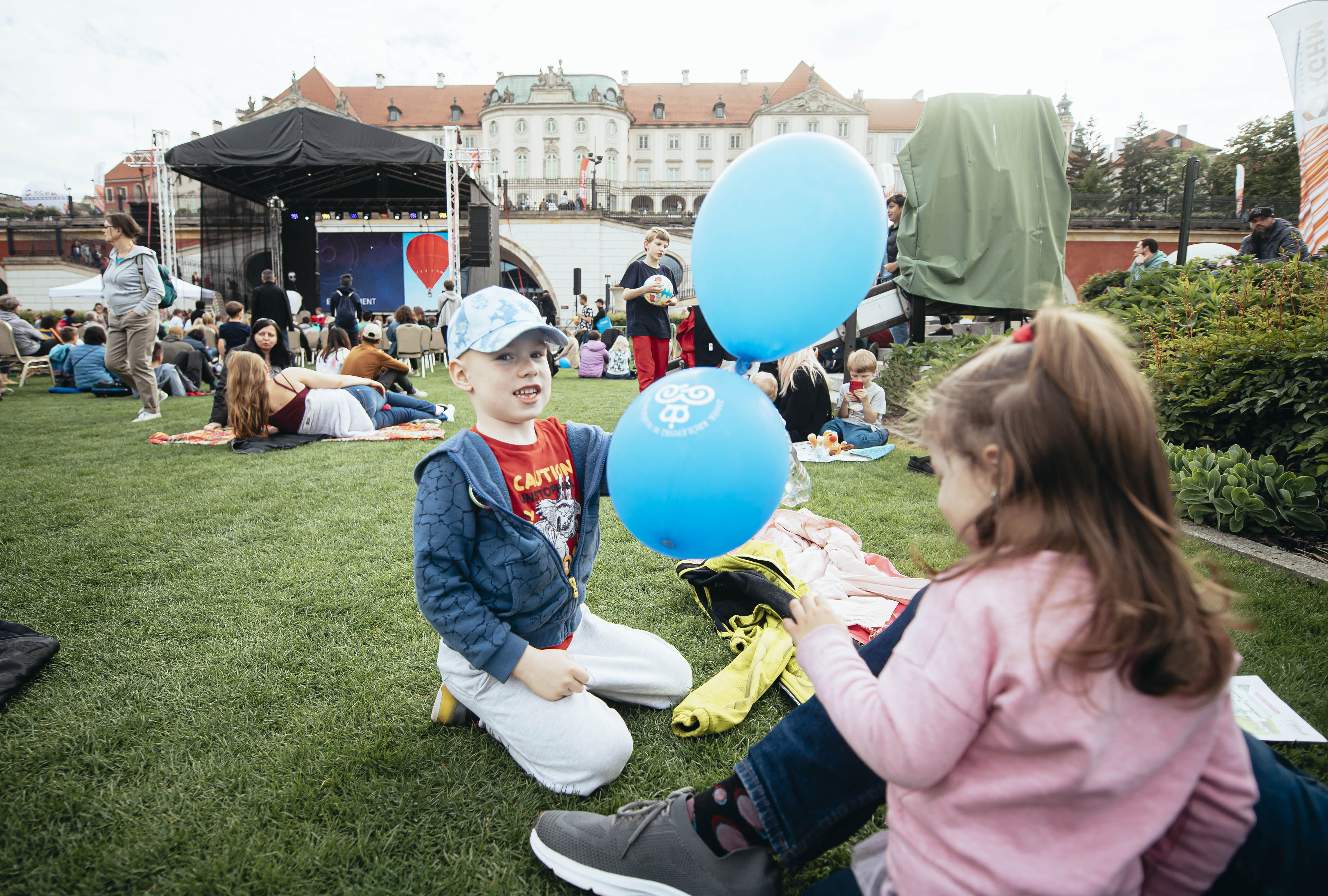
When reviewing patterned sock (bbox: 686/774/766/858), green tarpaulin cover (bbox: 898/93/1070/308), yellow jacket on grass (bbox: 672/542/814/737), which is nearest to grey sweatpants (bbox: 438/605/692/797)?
yellow jacket on grass (bbox: 672/542/814/737)

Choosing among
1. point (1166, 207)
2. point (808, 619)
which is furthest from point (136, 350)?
point (1166, 207)

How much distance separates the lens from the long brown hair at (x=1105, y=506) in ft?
2.40

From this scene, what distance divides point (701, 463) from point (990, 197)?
257 inches

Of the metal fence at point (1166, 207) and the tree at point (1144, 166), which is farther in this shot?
the tree at point (1144, 166)

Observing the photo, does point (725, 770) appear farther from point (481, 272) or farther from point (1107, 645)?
point (481, 272)

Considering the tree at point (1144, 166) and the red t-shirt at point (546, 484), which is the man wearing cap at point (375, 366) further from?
the tree at point (1144, 166)

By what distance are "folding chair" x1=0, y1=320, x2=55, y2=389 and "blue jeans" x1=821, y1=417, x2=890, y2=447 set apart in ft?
37.1

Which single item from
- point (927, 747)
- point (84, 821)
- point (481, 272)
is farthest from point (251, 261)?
point (927, 747)

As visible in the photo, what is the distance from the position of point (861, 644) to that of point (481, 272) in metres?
14.9

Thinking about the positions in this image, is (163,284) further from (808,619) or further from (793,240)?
(808,619)

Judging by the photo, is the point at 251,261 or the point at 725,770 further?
the point at 251,261

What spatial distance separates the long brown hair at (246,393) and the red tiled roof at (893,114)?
54910 millimetres

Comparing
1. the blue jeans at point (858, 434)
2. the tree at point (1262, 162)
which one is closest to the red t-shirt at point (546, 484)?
the blue jeans at point (858, 434)

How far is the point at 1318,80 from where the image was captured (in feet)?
24.4
